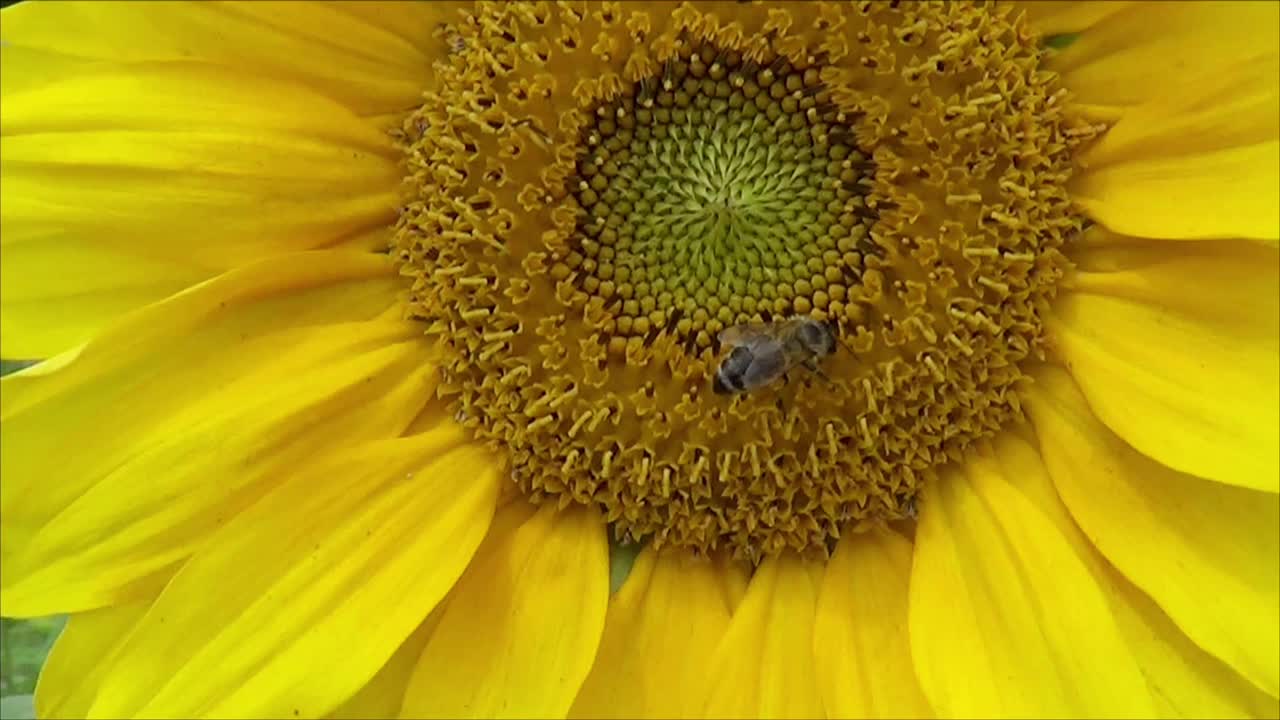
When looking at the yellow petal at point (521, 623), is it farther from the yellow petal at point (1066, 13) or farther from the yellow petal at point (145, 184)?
the yellow petal at point (1066, 13)

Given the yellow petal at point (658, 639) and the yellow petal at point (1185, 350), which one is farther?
the yellow petal at point (658, 639)

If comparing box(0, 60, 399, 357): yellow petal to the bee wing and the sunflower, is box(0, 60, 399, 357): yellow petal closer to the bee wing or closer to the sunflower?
the sunflower

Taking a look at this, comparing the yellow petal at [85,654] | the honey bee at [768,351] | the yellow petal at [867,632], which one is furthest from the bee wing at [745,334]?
the yellow petal at [85,654]

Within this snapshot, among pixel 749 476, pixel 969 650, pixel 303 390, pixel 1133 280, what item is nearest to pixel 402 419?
pixel 303 390

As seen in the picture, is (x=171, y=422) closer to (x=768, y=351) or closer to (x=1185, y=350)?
(x=768, y=351)

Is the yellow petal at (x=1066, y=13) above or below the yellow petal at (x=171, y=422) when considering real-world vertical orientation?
above

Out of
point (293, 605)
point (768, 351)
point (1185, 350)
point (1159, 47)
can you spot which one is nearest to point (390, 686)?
point (293, 605)

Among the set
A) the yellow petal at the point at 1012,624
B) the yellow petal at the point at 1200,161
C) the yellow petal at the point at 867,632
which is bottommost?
the yellow petal at the point at 867,632

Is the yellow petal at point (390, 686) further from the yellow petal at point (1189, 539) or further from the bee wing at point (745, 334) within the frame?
the yellow petal at point (1189, 539)
